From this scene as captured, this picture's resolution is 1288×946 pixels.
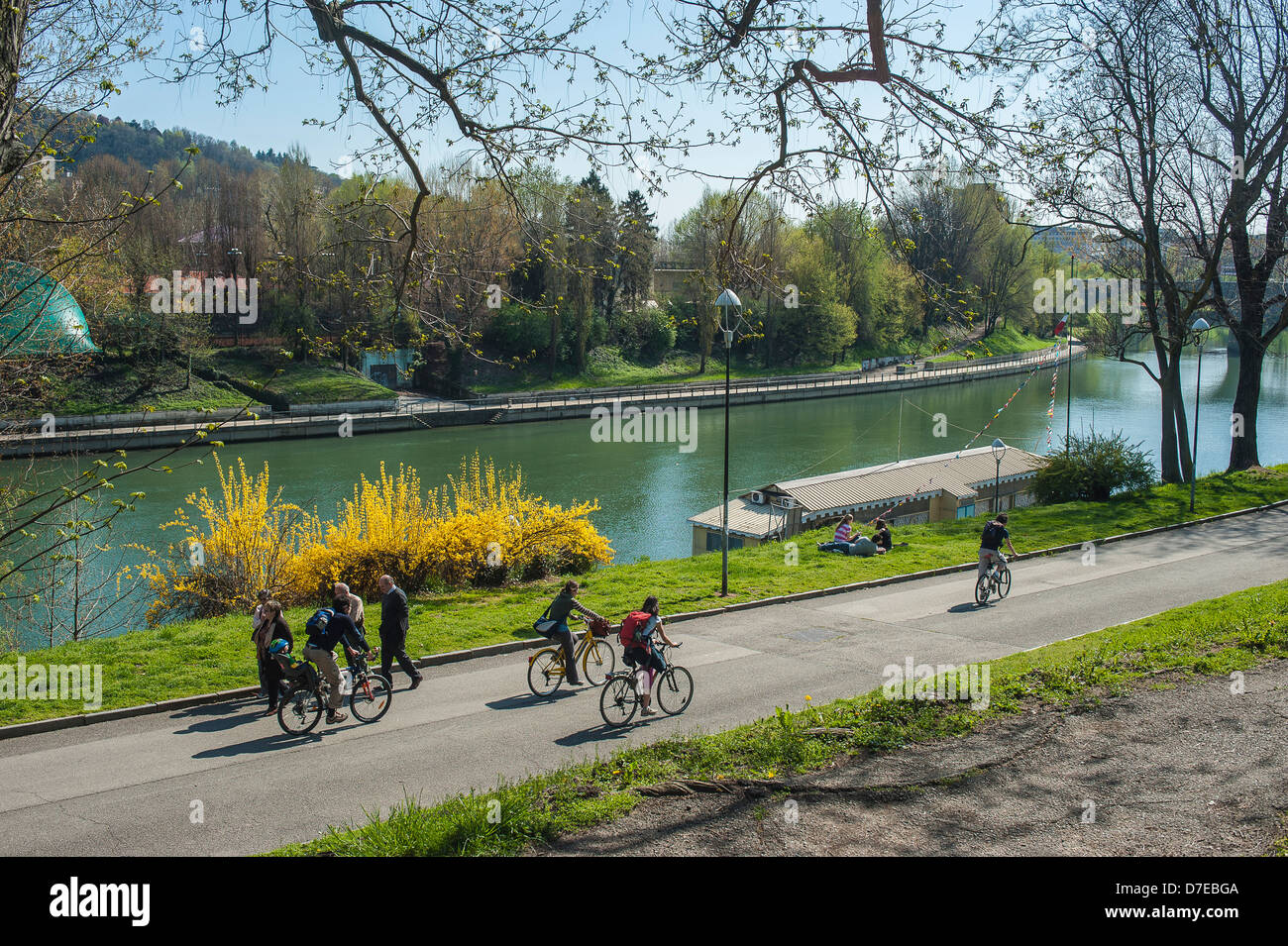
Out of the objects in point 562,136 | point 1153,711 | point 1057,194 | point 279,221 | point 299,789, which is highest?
point 279,221

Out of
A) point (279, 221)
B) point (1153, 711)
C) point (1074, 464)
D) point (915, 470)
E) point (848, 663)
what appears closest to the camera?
point (1153, 711)

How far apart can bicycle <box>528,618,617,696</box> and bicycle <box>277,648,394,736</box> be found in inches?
74.1

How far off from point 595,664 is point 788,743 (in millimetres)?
5709

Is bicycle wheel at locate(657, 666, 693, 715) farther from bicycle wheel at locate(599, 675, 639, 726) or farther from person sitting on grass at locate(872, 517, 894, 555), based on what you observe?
person sitting on grass at locate(872, 517, 894, 555)

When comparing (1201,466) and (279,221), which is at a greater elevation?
(279,221)

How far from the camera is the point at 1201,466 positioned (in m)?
41.2

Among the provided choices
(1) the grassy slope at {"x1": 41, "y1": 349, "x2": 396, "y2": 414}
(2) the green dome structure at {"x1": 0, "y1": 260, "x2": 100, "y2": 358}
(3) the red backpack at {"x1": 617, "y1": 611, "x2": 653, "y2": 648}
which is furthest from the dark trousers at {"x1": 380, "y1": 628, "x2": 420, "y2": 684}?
(1) the grassy slope at {"x1": 41, "y1": 349, "x2": 396, "y2": 414}

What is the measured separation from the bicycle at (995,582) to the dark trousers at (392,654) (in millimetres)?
10132

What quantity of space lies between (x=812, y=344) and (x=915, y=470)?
53459 millimetres

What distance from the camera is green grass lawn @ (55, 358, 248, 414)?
5331cm
